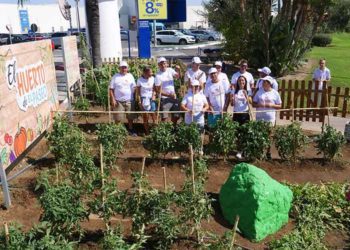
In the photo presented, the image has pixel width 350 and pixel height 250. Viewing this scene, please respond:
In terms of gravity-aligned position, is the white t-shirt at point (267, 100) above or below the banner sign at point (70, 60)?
below

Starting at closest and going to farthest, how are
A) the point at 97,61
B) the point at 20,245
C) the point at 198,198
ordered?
1. the point at 20,245
2. the point at 198,198
3. the point at 97,61

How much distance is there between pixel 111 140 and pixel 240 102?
285cm

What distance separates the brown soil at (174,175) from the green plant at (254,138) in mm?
349

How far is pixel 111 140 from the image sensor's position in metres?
7.18

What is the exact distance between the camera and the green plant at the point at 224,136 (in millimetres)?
7465

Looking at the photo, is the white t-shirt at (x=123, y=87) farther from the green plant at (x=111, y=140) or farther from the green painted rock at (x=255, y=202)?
the green painted rock at (x=255, y=202)

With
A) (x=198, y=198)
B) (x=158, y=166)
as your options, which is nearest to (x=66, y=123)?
(x=158, y=166)

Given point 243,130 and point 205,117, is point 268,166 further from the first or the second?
point 205,117

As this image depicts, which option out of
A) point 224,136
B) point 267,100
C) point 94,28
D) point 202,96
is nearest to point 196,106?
point 202,96

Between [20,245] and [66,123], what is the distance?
12.3 ft

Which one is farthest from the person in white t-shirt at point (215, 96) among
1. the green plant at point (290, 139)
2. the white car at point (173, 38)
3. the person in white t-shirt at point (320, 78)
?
the white car at point (173, 38)

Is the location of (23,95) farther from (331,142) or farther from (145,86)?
(331,142)

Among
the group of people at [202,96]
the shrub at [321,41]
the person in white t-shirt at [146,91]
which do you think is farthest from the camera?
the shrub at [321,41]

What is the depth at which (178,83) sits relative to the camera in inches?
494
